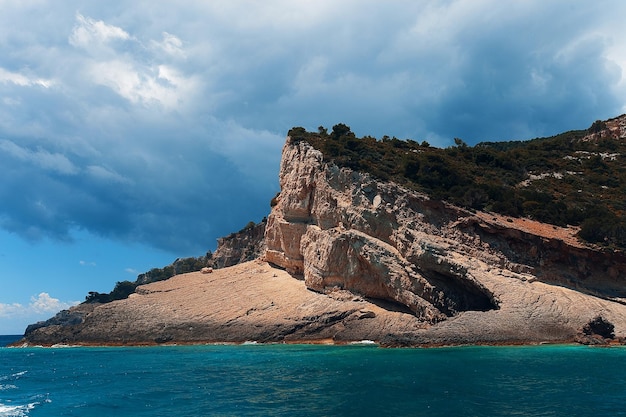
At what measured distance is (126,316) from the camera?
1884 inches

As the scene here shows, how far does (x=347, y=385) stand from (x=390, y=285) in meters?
19.7

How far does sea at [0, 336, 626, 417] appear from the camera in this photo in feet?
46.5

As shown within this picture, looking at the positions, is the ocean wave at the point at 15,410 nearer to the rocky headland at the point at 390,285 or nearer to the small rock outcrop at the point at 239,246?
the rocky headland at the point at 390,285

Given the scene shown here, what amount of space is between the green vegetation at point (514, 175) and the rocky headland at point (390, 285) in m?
1.48

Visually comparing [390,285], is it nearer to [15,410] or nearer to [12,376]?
[12,376]

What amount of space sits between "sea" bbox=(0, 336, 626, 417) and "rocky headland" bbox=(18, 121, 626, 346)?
3411 mm

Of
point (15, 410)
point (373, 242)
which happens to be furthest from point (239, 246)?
point (15, 410)

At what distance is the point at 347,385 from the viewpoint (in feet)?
57.7

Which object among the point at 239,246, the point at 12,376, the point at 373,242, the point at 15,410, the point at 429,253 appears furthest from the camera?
the point at 239,246

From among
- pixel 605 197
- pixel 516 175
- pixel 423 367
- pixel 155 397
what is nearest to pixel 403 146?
pixel 516 175

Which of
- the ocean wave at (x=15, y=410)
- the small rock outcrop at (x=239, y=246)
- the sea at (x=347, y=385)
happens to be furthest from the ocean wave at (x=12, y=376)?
the small rock outcrop at (x=239, y=246)

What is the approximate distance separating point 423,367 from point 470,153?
119 feet

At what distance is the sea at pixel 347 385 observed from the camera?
558 inches

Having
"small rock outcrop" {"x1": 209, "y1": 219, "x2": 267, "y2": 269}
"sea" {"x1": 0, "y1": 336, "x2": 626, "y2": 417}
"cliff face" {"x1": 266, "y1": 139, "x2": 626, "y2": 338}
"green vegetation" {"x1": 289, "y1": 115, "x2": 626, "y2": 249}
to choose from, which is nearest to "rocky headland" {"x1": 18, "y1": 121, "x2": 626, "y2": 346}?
"cliff face" {"x1": 266, "y1": 139, "x2": 626, "y2": 338}
